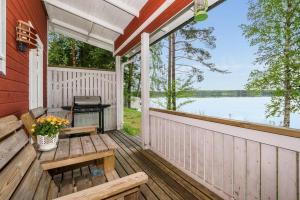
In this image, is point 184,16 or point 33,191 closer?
point 33,191

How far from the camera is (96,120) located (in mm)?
5793

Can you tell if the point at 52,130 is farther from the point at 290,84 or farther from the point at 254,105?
the point at 290,84

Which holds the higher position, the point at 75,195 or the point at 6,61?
the point at 6,61

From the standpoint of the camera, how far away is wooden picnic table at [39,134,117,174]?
1.76 m

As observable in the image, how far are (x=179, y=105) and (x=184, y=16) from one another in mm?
5613

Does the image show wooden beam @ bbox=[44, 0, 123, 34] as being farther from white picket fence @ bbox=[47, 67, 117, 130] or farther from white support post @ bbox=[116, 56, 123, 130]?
white picket fence @ bbox=[47, 67, 117, 130]

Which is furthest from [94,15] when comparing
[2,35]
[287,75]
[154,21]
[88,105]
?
[287,75]

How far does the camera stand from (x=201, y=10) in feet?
6.13

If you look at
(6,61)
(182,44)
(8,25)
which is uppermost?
(182,44)

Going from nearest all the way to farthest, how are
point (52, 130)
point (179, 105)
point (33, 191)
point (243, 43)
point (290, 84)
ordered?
point (33, 191) < point (52, 130) < point (290, 84) < point (243, 43) < point (179, 105)

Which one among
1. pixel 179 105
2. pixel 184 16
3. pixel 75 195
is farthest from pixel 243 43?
pixel 75 195

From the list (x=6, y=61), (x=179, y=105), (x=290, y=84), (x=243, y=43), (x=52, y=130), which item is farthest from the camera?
(x=179, y=105)

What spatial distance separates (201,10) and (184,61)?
671 cm

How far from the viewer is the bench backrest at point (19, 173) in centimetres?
107
